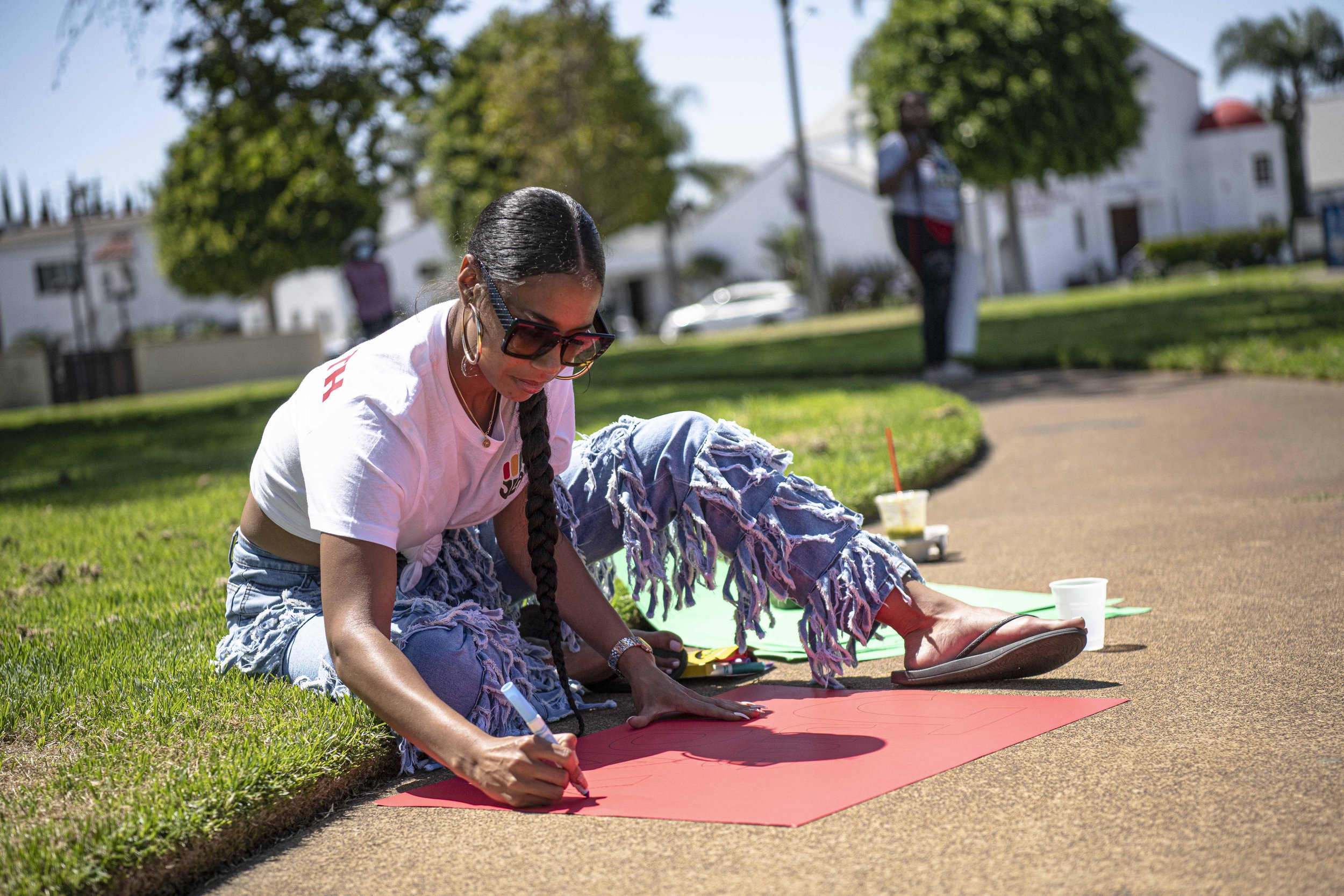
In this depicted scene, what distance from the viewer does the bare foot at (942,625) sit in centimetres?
273

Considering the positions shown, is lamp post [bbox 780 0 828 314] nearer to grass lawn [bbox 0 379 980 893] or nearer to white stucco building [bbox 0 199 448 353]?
grass lawn [bbox 0 379 980 893]

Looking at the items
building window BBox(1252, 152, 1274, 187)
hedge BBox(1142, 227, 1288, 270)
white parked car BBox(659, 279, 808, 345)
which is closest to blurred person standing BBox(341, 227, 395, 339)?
white parked car BBox(659, 279, 808, 345)

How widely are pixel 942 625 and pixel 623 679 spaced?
82cm

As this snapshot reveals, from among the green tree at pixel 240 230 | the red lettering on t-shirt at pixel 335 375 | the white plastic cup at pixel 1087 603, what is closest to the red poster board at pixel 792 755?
the white plastic cup at pixel 1087 603

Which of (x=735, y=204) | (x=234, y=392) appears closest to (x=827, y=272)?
(x=735, y=204)

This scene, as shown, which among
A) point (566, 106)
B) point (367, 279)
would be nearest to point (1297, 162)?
point (566, 106)

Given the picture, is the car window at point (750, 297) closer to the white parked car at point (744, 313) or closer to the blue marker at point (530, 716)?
the white parked car at point (744, 313)

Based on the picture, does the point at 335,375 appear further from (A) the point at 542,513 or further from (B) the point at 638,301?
(B) the point at 638,301

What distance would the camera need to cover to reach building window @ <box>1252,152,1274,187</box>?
1895 inches

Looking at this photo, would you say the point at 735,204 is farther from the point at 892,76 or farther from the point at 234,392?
the point at 234,392

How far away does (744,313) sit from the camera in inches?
1428

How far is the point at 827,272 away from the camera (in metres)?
43.2

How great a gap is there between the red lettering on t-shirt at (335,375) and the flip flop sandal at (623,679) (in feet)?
3.47

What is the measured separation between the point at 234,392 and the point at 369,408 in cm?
2056
